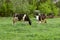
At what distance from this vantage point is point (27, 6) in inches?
1298

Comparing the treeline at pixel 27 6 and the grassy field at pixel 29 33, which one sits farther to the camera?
the treeline at pixel 27 6

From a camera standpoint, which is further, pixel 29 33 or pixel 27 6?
pixel 27 6

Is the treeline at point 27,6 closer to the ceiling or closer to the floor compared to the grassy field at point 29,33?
closer to the floor

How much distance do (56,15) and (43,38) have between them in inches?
1063

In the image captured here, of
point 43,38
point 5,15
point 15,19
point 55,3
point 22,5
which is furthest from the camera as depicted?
point 55,3

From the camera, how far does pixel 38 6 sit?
119 ft

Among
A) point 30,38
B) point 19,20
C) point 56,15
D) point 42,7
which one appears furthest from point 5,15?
point 30,38

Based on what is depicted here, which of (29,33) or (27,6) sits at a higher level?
(29,33)

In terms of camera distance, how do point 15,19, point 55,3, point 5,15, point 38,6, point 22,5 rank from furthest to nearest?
point 55,3 < point 38,6 < point 5,15 < point 22,5 < point 15,19

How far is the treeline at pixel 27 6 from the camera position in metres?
31.7

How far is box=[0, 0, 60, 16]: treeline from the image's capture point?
31.7 metres

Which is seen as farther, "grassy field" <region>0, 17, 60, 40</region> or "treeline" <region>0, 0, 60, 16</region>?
"treeline" <region>0, 0, 60, 16</region>

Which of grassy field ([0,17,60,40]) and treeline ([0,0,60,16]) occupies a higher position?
grassy field ([0,17,60,40])

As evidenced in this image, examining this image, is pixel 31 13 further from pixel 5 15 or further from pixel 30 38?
pixel 30 38
